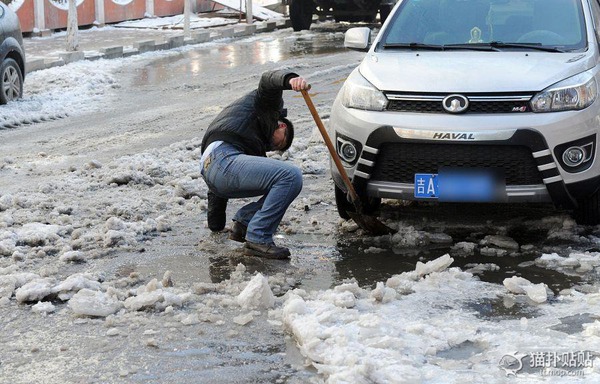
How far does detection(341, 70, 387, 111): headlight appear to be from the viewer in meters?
6.70

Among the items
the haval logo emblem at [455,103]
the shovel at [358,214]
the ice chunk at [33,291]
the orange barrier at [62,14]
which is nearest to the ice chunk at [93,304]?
the ice chunk at [33,291]

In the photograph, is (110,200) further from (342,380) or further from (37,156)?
(342,380)

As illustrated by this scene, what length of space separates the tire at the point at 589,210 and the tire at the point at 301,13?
17707 millimetres

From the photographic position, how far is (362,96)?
22.3 ft

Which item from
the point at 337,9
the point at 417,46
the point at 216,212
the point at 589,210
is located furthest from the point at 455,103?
the point at 337,9

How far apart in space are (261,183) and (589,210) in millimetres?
2151

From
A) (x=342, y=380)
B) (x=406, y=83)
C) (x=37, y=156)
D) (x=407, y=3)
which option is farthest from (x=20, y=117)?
(x=342, y=380)

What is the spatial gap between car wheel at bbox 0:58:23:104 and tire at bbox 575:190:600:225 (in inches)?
313

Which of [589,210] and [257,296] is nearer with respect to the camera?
[257,296]

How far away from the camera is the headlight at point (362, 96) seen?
6699mm

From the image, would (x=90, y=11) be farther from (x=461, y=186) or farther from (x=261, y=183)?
(x=461, y=186)

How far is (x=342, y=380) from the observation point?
14.2ft

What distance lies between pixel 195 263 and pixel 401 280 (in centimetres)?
133

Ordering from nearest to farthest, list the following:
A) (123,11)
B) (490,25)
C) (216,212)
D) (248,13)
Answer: (216,212) < (490,25) < (123,11) < (248,13)
